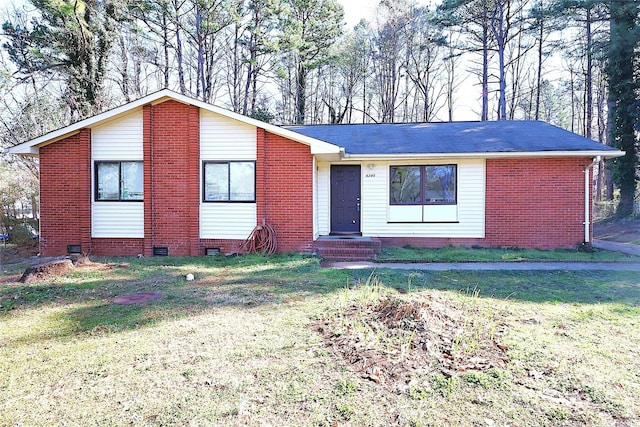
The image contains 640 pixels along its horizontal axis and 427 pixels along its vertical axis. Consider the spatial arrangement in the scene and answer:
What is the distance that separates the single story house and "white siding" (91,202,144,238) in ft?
0.09

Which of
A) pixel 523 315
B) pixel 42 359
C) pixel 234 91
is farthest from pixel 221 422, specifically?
→ pixel 234 91

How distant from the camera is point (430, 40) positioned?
22609 millimetres

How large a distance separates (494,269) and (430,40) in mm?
19244

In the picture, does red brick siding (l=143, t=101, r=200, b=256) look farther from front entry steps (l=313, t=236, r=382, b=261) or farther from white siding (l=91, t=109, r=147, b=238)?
front entry steps (l=313, t=236, r=382, b=261)


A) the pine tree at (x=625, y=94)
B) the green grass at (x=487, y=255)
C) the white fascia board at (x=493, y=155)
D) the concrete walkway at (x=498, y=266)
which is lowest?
the concrete walkway at (x=498, y=266)

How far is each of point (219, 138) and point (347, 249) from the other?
4.53m

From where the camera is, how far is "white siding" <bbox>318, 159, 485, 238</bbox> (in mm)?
10570

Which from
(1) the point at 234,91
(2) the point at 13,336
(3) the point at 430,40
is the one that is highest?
(3) the point at 430,40

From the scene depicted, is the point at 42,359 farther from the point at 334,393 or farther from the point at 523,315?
the point at 523,315

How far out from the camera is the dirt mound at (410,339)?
3.28 meters

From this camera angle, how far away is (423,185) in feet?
35.3

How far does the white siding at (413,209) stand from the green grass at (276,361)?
4378 millimetres

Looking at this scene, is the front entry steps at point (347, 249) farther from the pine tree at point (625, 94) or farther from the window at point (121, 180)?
the pine tree at point (625, 94)

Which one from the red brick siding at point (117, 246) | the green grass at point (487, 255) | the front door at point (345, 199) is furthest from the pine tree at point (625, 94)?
the red brick siding at point (117, 246)
